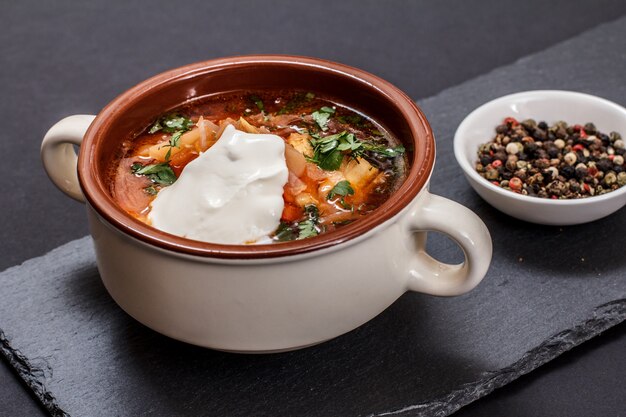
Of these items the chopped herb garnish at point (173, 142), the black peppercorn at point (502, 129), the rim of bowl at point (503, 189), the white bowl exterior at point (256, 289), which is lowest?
the black peppercorn at point (502, 129)

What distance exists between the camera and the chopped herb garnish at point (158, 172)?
7.27ft

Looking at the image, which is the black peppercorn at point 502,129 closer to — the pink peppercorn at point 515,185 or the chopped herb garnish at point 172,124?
the pink peppercorn at point 515,185

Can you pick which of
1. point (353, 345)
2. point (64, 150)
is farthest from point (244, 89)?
point (353, 345)

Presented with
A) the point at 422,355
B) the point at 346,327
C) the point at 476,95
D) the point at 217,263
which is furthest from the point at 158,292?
the point at 476,95

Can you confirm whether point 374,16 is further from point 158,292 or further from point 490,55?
point 158,292

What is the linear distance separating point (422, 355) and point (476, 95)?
1261mm

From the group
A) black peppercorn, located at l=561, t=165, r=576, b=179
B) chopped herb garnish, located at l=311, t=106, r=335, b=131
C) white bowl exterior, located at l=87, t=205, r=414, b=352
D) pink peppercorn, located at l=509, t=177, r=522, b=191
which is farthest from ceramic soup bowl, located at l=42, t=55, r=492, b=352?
black peppercorn, located at l=561, t=165, r=576, b=179

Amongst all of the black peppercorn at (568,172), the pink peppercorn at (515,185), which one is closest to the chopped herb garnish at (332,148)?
the pink peppercorn at (515,185)

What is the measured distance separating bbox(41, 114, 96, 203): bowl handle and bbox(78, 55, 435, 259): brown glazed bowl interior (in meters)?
0.07

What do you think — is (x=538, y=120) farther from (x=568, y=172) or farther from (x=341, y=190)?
(x=341, y=190)

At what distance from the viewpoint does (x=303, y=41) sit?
398cm

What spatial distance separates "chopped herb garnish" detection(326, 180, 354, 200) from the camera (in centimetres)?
215

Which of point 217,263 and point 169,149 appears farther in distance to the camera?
point 169,149

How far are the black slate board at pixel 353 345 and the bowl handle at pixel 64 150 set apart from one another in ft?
0.79
